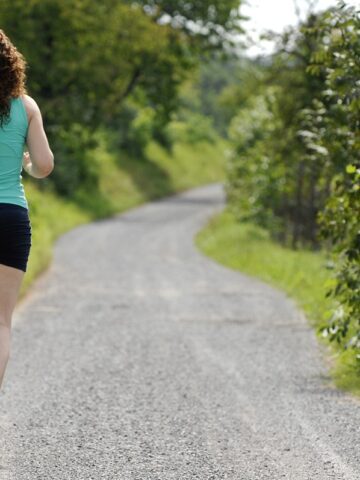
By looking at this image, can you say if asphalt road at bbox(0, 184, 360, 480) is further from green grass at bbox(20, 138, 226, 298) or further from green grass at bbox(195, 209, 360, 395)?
green grass at bbox(20, 138, 226, 298)

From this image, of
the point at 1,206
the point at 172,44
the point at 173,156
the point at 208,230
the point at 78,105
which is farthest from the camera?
the point at 173,156

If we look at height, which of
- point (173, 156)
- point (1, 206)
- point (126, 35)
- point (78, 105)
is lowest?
point (173, 156)

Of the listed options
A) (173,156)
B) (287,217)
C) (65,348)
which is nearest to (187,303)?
(65,348)

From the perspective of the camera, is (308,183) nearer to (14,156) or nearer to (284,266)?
(284,266)

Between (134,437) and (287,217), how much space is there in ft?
59.2

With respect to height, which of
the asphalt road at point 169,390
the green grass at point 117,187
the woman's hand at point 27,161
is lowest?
the green grass at point 117,187

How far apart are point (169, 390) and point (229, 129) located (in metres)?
24.5

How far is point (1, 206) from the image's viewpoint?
4.55 metres

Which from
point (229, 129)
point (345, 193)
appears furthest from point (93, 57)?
point (345, 193)

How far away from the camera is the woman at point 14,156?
4.55 m

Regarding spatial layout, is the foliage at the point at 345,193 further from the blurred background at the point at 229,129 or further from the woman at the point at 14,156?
the woman at the point at 14,156

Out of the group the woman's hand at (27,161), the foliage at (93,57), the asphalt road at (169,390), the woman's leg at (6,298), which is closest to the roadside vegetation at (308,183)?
the asphalt road at (169,390)

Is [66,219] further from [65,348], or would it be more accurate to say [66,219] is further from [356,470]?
[356,470]

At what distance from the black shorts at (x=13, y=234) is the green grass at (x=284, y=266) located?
325 centimetres
